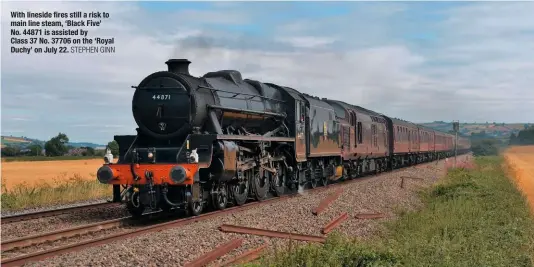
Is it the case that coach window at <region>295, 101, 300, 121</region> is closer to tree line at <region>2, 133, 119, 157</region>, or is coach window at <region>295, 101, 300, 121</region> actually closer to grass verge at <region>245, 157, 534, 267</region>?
grass verge at <region>245, 157, 534, 267</region>

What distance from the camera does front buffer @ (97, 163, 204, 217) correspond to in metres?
12.1

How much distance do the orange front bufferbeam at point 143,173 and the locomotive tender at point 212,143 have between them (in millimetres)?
23

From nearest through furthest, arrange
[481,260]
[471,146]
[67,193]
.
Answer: [481,260] < [67,193] < [471,146]

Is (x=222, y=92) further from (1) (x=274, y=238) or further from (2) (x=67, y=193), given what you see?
(2) (x=67, y=193)

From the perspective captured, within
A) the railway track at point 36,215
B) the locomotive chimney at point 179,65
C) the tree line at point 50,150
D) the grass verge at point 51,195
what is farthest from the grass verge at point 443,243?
the tree line at point 50,150

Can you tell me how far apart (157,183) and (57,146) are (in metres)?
69.8

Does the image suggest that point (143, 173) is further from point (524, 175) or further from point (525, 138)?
point (525, 138)

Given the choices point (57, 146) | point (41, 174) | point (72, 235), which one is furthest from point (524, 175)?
point (57, 146)

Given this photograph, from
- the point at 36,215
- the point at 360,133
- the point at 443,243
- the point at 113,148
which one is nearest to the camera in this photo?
the point at 443,243

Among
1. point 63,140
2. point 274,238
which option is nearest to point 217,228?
point 274,238

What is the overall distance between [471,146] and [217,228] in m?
110

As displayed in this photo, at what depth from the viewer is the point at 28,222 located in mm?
12133

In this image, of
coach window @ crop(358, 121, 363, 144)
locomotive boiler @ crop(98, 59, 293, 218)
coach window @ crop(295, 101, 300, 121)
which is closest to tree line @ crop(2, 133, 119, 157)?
coach window @ crop(358, 121, 363, 144)

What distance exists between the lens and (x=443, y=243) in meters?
8.95
